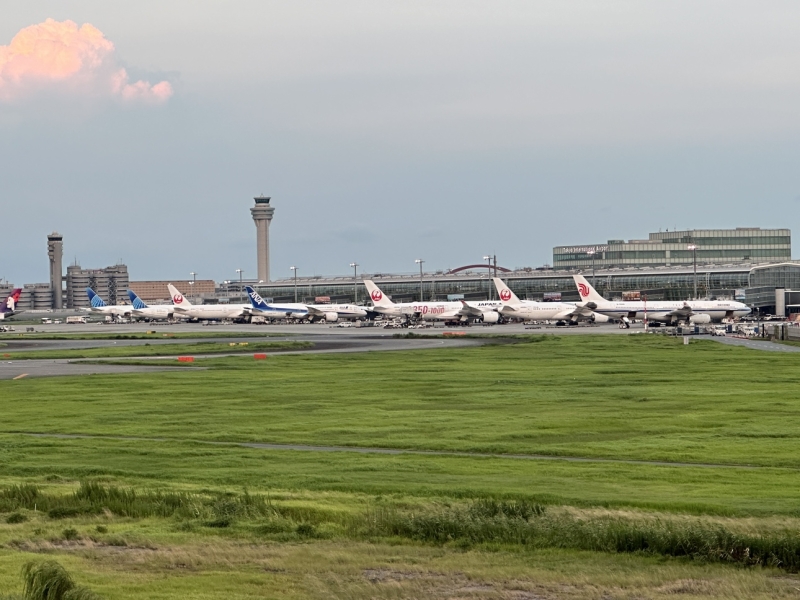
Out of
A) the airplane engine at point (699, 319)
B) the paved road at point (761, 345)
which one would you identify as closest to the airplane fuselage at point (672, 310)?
the airplane engine at point (699, 319)

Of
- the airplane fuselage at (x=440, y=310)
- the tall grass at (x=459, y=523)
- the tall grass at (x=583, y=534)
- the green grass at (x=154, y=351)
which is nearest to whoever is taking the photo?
the tall grass at (x=583, y=534)

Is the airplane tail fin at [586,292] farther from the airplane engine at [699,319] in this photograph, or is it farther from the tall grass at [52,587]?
the tall grass at [52,587]

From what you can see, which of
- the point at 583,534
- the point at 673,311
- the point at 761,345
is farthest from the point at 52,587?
the point at 673,311

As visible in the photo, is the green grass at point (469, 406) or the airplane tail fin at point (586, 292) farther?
the airplane tail fin at point (586, 292)

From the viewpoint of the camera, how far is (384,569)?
729 inches

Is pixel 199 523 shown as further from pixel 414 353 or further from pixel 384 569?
pixel 414 353

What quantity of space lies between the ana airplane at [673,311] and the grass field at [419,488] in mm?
100786

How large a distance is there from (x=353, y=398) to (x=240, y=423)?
→ 1034cm

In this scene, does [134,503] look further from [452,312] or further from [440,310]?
[440,310]

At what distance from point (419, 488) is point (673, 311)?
445 feet

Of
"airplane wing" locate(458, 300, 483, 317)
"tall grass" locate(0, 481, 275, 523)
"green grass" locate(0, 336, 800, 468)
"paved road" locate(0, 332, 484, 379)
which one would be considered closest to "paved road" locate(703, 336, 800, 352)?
"green grass" locate(0, 336, 800, 468)

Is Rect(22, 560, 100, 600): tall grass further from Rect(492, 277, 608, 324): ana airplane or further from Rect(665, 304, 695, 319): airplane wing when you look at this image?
Rect(492, 277, 608, 324): ana airplane

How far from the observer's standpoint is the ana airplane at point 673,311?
511 feet

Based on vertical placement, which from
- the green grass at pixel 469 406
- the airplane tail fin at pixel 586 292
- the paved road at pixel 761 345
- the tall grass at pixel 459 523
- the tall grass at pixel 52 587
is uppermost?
the airplane tail fin at pixel 586 292
